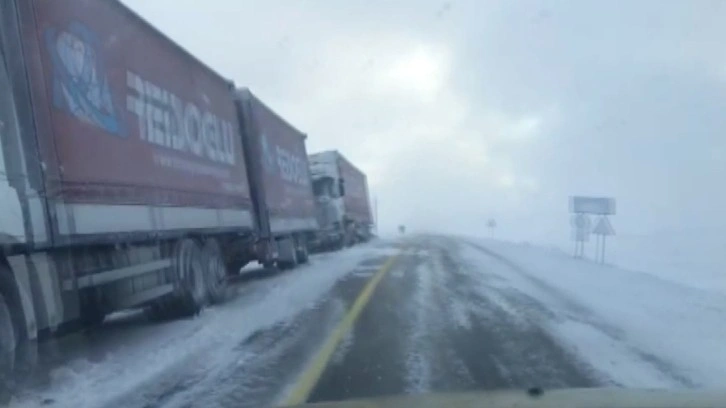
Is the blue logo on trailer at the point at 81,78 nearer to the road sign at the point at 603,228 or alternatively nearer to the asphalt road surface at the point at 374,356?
the asphalt road surface at the point at 374,356

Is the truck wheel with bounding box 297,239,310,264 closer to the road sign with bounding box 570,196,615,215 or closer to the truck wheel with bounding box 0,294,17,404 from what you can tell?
the road sign with bounding box 570,196,615,215

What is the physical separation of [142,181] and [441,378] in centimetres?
530

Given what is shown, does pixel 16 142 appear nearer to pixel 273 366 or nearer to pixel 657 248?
pixel 273 366

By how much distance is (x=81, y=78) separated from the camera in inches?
384

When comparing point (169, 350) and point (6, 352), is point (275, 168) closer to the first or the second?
point (169, 350)

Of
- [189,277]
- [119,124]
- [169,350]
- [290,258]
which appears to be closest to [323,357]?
[169,350]

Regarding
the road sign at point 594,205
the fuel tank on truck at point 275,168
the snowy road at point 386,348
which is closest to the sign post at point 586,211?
the road sign at point 594,205

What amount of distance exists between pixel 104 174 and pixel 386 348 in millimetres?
3677

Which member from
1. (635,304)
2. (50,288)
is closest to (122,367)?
(50,288)

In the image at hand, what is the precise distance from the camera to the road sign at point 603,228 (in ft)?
95.5

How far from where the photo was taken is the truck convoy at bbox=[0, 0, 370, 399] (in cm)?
808

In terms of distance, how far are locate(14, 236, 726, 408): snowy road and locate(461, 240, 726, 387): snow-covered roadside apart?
3 centimetres

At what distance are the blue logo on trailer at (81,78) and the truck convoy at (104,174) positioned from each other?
0.02 meters

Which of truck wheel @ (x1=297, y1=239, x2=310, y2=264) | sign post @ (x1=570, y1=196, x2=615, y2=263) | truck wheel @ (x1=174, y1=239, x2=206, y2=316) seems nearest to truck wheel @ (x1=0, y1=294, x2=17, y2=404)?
truck wheel @ (x1=174, y1=239, x2=206, y2=316)
